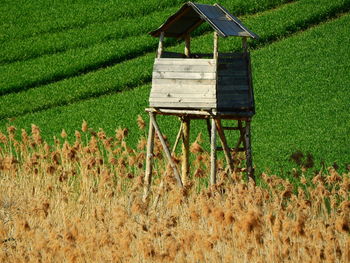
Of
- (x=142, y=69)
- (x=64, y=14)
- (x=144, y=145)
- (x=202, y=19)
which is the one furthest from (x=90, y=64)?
(x=144, y=145)

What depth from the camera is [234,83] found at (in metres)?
10.8

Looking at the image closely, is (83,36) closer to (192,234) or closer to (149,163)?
(149,163)

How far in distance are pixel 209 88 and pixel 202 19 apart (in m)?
1.44

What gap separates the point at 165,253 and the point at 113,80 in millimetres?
16795

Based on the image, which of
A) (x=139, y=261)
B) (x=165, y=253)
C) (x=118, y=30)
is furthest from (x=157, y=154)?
(x=118, y=30)

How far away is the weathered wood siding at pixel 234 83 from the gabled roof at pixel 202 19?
0.41 meters

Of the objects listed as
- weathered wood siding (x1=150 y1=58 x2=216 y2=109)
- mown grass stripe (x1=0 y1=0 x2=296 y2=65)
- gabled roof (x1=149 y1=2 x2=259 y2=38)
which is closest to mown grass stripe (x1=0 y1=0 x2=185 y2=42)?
mown grass stripe (x1=0 y1=0 x2=296 y2=65)

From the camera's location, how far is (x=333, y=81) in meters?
20.8

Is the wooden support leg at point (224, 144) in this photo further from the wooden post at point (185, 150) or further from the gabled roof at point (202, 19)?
the gabled roof at point (202, 19)

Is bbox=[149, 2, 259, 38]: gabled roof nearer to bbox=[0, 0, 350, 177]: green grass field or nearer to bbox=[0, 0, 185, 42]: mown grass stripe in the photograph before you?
bbox=[0, 0, 350, 177]: green grass field

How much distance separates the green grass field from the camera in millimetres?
17312

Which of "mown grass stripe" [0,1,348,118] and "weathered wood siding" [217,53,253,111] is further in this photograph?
"mown grass stripe" [0,1,348,118]

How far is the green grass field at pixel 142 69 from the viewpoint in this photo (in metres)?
17.3

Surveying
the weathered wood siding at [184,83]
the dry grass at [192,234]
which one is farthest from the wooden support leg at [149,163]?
the weathered wood siding at [184,83]
